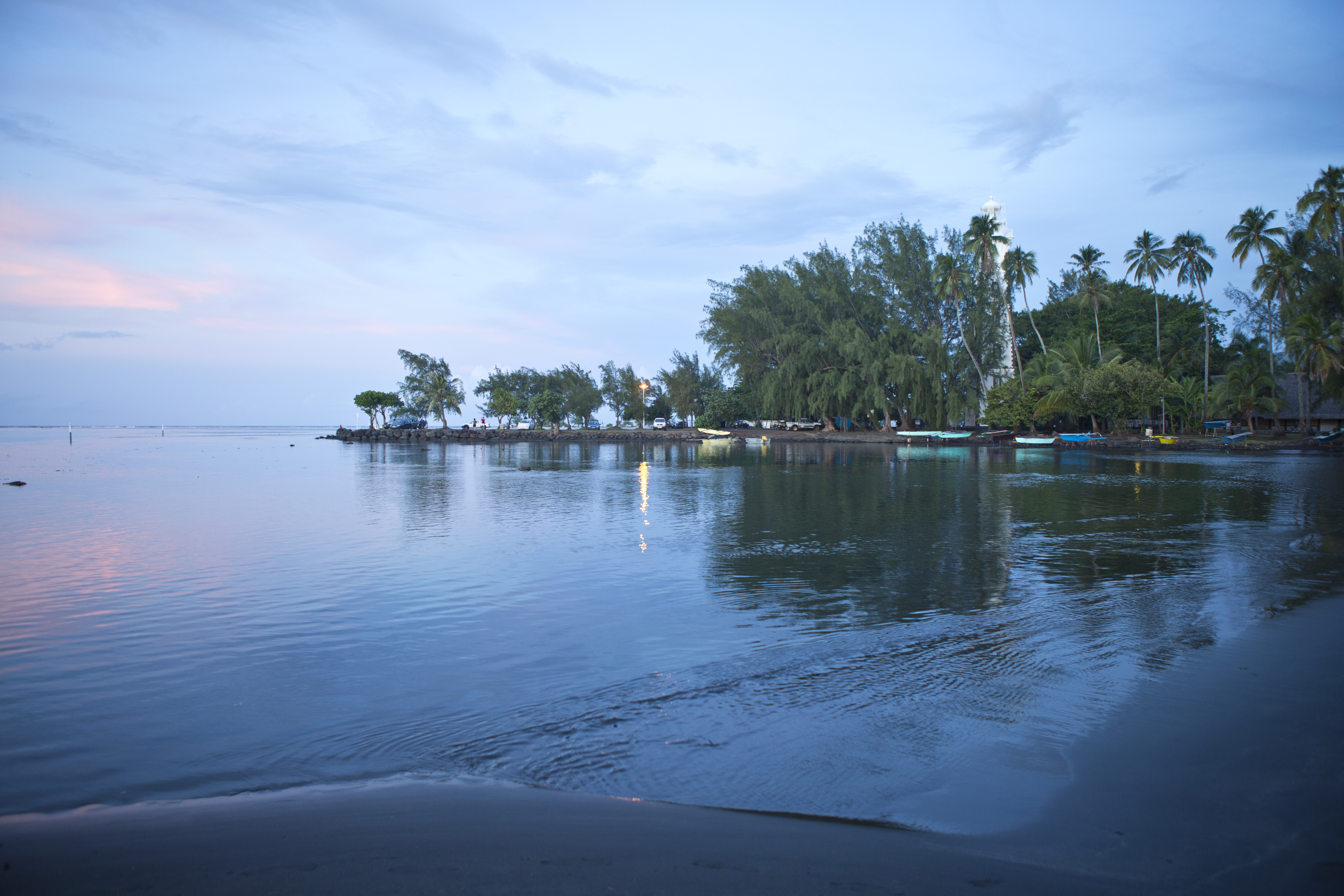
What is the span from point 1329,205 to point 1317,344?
782 cm

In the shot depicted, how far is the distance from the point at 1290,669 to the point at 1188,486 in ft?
70.7

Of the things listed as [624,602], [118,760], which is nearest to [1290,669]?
[624,602]

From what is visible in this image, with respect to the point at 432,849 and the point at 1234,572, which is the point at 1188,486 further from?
the point at 432,849

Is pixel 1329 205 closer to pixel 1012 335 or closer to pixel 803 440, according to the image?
pixel 1012 335

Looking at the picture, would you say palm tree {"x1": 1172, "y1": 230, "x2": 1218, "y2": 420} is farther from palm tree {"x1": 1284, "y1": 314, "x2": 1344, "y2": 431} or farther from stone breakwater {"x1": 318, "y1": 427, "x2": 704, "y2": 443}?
stone breakwater {"x1": 318, "y1": 427, "x2": 704, "y2": 443}

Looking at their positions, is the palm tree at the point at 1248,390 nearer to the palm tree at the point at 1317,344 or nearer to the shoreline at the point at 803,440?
the shoreline at the point at 803,440

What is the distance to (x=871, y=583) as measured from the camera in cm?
1062

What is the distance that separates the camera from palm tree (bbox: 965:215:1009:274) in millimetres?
64625

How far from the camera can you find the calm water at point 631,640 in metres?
5.00

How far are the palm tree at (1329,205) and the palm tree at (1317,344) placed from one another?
12.0 ft

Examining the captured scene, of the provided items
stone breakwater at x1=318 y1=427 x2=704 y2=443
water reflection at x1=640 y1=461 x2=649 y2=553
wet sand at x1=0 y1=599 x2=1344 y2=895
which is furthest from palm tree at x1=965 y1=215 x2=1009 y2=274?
wet sand at x1=0 y1=599 x2=1344 y2=895

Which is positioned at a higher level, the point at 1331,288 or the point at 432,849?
the point at 1331,288

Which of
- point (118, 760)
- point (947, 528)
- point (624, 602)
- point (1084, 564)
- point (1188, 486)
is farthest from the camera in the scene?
point (1188, 486)

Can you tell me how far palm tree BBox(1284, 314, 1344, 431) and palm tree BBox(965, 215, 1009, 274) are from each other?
74.6 ft
